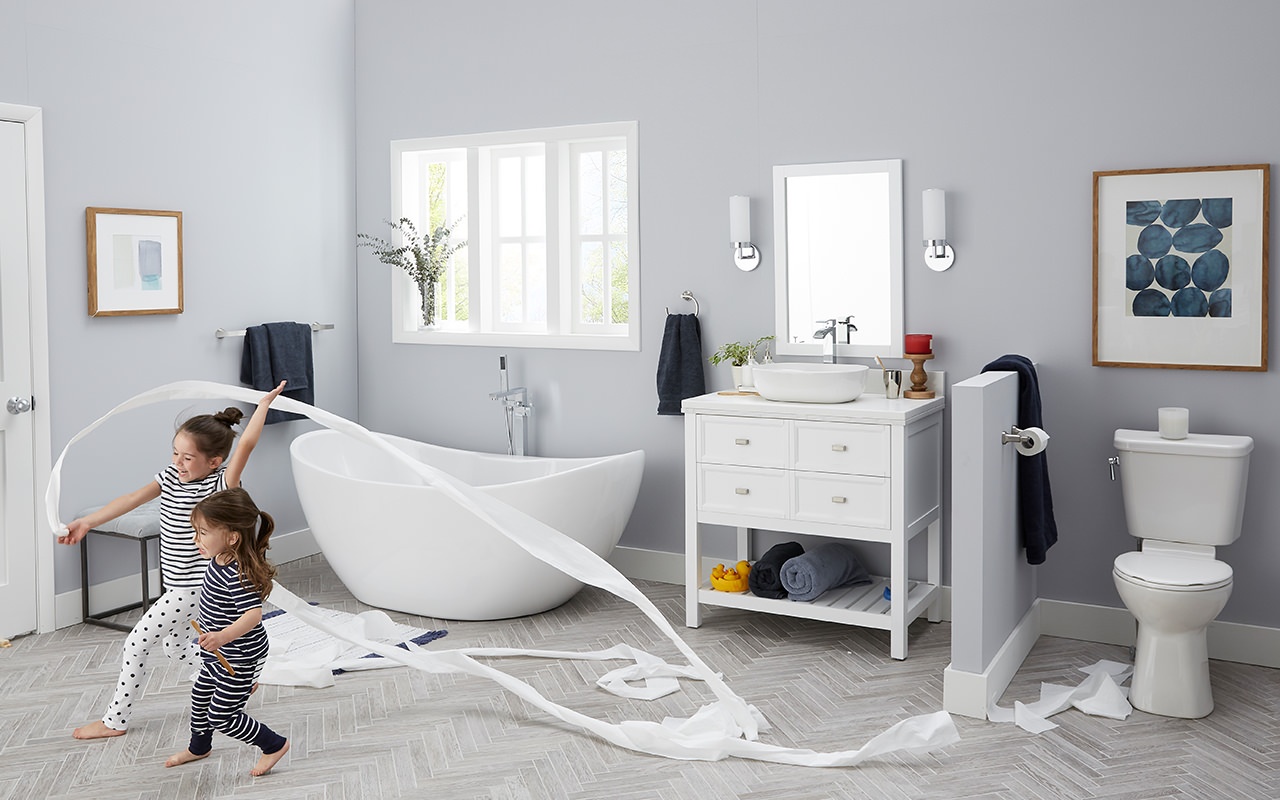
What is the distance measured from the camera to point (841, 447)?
13.2 feet

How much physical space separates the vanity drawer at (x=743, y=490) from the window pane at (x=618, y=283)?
1233 mm

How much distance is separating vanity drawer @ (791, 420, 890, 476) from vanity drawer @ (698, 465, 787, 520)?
0.41ft

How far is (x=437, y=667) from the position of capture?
3.73 metres

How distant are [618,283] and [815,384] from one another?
4.91ft

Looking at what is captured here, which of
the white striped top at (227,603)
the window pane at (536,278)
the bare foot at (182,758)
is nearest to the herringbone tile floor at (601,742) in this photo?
the bare foot at (182,758)

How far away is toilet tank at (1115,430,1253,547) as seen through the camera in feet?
12.2

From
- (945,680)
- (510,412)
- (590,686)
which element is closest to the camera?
(945,680)

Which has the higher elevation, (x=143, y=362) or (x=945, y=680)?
(x=143, y=362)

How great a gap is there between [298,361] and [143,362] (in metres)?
0.76

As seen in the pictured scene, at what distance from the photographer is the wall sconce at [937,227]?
4.24 m

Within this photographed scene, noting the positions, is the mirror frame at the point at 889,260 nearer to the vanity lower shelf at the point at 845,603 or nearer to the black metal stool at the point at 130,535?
the vanity lower shelf at the point at 845,603

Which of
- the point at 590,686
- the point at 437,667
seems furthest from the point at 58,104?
the point at 590,686

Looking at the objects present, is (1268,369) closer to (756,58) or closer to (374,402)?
(756,58)

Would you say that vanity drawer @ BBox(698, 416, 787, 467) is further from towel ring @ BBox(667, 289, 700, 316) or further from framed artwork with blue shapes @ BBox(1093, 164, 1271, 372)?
framed artwork with blue shapes @ BBox(1093, 164, 1271, 372)
